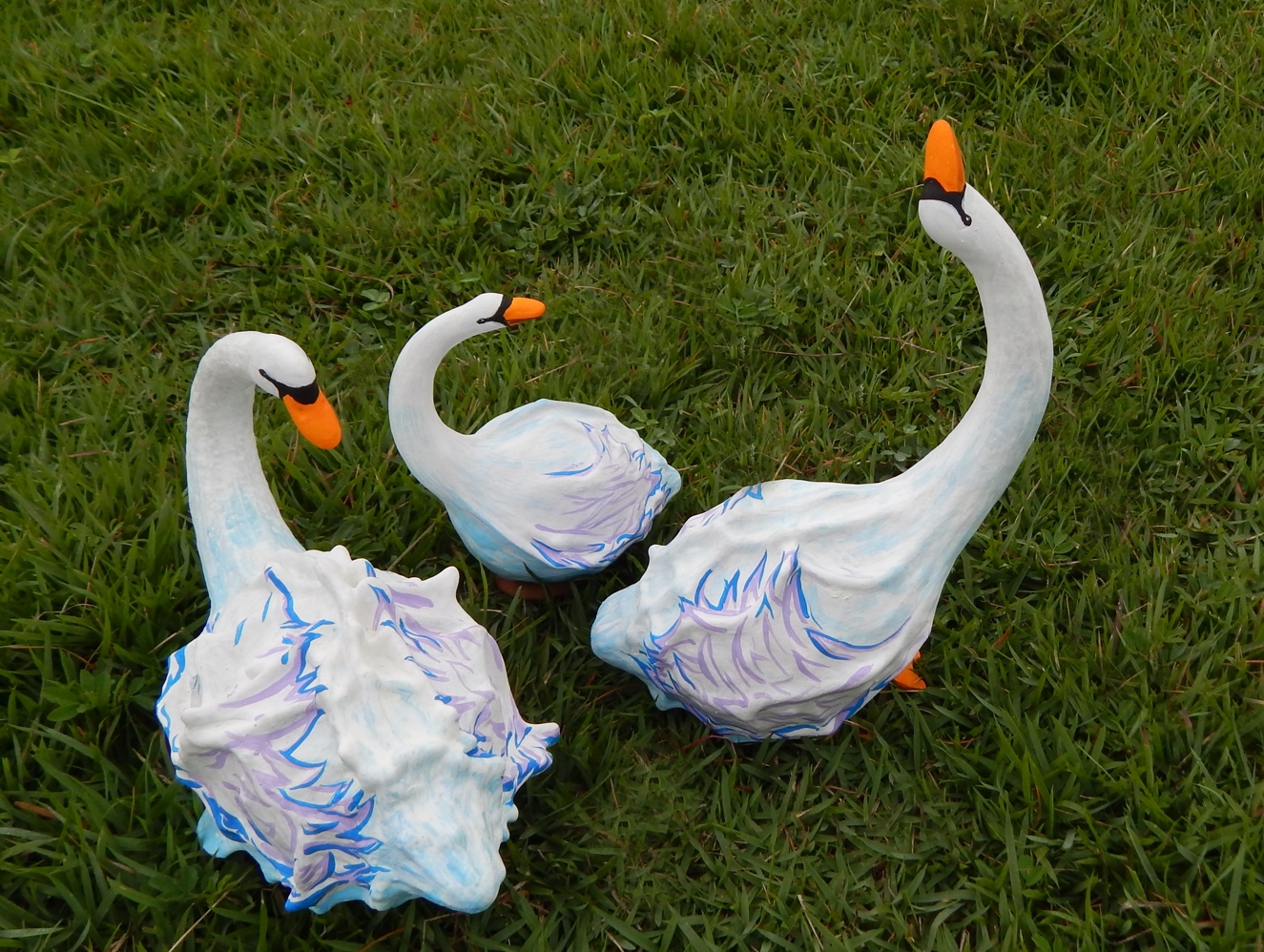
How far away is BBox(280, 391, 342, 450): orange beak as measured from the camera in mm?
1756

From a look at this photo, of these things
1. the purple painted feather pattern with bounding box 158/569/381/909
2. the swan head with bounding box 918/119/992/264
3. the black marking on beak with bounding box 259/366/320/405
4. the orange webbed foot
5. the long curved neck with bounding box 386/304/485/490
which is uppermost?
the swan head with bounding box 918/119/992/264

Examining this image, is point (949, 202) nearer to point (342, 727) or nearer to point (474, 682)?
point (474, 682)

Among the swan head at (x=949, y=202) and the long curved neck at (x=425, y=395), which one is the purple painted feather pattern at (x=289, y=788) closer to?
the long curved neck at (x=425, y=395)

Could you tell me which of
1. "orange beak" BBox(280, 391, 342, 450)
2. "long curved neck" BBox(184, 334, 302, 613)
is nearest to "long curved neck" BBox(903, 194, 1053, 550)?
"orange beak" BBox(280, 391, 342, 450)

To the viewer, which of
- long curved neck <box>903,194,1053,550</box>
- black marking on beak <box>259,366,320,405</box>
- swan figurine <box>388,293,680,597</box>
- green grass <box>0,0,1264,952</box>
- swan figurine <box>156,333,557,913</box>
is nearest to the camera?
swan figurine <box>156,333,557,913</box>

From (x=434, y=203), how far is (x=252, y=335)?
4.65 feet

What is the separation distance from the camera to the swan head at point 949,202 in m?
1.55

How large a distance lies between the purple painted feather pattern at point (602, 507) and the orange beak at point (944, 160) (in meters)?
0.83

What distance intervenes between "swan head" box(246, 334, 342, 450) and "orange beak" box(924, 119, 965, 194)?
1.02 meters

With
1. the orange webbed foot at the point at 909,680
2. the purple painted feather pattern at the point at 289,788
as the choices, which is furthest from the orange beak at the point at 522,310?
the orange webbed foot at the point at 909,680

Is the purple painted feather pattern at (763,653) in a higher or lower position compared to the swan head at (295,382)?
lower

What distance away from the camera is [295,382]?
1.74m

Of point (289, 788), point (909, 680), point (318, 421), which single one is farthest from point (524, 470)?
point (909, 680)

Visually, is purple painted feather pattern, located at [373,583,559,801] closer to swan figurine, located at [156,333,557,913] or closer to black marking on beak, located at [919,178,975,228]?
swan figurine, located at [156,333,557,913]
